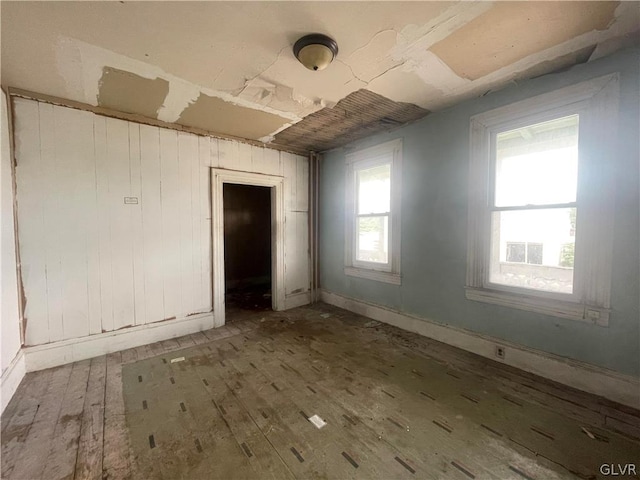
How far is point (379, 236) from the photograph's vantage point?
380cm

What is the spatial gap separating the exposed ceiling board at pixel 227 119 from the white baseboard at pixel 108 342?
7.96 ft

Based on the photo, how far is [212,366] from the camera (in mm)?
2531

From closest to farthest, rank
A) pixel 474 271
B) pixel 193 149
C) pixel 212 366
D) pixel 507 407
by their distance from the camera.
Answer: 1. pixel 507 407
2. pixel 212 366
3. pixel 474 271
4. pixel 193 149

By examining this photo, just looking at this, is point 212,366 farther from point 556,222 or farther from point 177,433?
point 556,222

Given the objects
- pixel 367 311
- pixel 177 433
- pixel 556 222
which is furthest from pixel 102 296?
pixel 556 222

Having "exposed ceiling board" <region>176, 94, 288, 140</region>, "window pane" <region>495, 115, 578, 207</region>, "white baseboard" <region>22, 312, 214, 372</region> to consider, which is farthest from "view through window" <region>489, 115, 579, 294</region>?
"white baseboard" <region>22, 312, 214, 372</region>

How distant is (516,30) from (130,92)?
10.3 ft

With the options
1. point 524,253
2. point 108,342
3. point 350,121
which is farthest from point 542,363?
point 108,342

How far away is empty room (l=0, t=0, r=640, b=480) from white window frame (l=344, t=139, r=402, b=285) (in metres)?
0.04

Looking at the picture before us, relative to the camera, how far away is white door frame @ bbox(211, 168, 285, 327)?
3526mm

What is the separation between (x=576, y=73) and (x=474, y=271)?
1.84 m

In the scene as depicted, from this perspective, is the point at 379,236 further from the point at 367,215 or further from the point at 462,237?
the point at 462,237

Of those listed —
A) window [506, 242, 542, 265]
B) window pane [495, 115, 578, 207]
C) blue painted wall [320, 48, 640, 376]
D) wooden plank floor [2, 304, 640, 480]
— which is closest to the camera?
wooden plank floor [2, 304, 640, 480]

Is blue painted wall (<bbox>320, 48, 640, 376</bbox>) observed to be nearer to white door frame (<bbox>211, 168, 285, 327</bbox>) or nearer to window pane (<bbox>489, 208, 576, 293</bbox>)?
window pane (<bbox>489, 208, 576, 293</bbox>)
